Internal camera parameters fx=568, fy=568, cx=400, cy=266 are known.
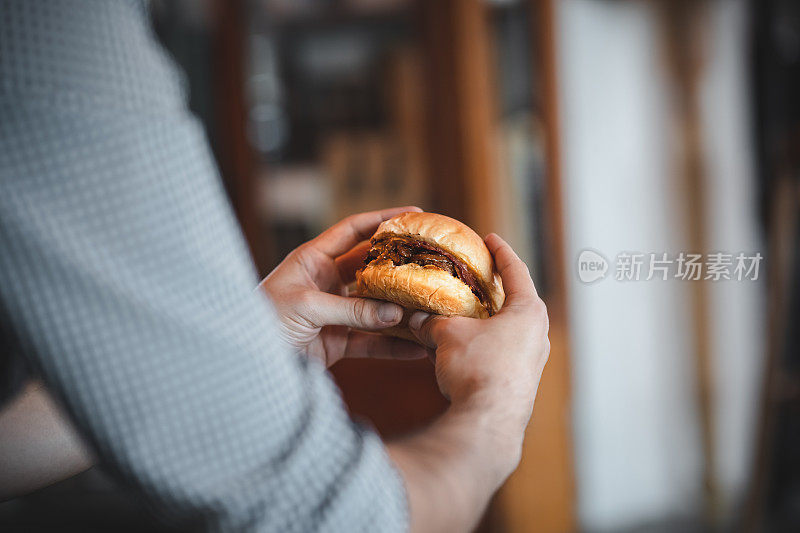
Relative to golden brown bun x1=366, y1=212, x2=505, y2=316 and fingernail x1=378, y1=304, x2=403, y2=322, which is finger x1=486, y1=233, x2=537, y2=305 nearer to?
golden brown bun x1=366, y1=212, x2=505, y2=316

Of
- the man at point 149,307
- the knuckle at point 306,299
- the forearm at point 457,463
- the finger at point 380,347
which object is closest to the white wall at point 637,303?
the finger at point 380,347

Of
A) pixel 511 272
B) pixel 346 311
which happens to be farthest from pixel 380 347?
pixel 511 272

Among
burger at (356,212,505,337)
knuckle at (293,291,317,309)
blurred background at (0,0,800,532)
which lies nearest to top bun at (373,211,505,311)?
burger at (356,212,505,337)

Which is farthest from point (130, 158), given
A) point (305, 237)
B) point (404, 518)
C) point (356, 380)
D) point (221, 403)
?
point (305, 237)

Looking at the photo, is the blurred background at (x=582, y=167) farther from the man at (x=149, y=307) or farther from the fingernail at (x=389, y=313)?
the man at (x=149, y=307)

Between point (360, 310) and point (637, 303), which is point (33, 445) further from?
point (637, 303)

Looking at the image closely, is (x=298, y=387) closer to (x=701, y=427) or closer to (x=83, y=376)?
(x=83, y=376)
